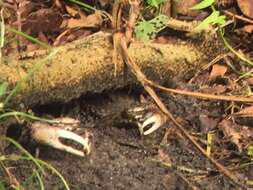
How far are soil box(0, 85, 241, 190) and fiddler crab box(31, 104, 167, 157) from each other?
0.02 metres

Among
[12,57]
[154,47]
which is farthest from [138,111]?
[12,57]

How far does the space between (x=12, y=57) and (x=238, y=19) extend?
88 cm

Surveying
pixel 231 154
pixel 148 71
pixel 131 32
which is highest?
pixel 131 32

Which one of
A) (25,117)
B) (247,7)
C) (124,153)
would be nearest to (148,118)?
(124,153)

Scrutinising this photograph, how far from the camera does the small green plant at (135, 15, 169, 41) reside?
195 cm

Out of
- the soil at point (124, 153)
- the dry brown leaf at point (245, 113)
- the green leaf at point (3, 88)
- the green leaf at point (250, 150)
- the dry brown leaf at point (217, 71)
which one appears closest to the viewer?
the green leaf at point (3, 88)

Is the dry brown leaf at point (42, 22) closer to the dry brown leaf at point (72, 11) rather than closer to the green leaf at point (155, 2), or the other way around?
the dry brown leaf at point (72, 11)

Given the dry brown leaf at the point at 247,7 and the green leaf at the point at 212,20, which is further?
the dry brown leaf at the point at 247,7

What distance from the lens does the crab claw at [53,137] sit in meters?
1.84

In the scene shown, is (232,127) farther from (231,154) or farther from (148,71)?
(148,71)

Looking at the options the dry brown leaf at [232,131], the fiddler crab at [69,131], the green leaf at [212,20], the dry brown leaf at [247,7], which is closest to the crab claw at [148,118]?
the fiddler crab at [69,131]

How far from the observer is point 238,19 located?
2.32 m

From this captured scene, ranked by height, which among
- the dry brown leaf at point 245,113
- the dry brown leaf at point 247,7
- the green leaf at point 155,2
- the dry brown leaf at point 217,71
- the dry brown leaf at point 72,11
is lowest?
the dry brown leaf at point 245,113

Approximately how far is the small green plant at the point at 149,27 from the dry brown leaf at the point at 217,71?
27cm
